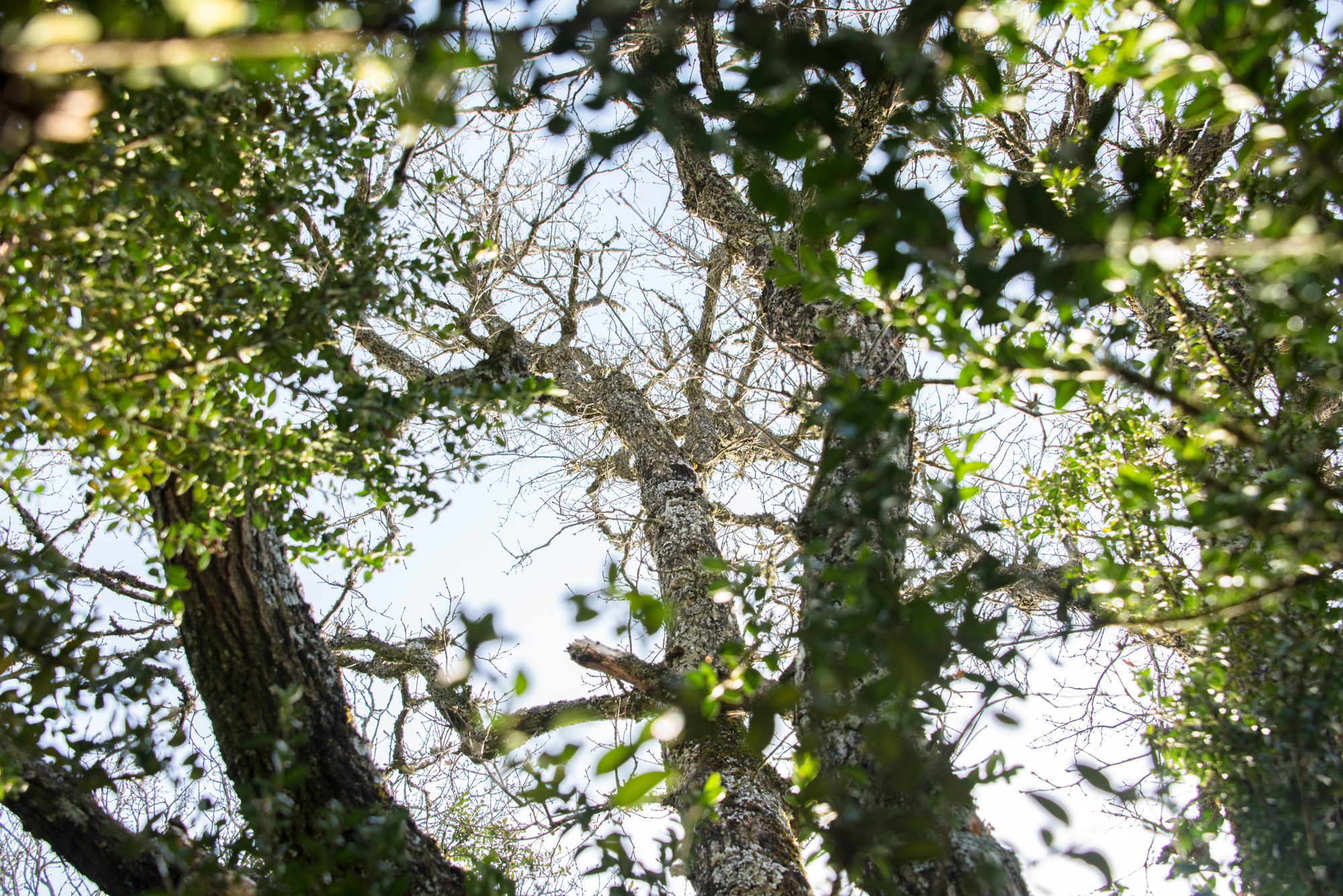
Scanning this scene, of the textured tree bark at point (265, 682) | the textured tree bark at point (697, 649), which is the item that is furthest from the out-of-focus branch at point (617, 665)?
the textured tree bark at point (265, 682)

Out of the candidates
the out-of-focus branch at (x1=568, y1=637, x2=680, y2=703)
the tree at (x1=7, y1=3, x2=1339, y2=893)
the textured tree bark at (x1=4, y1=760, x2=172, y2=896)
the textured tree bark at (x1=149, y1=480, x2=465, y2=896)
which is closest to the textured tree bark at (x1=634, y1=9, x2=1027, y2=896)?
the tree at (x1=7, y1=3, x2=1339, y2=893)

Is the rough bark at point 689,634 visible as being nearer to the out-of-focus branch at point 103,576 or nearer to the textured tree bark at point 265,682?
the textured tree bark at point 265,682

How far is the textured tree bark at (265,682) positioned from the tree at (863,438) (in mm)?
11

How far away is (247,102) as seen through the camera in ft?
6.57

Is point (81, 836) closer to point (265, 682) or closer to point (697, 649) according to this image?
point (265, 682)

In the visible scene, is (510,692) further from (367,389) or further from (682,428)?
(682,428)

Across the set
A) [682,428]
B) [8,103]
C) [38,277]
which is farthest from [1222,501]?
[682,428]

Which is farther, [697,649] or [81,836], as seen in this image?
[697,649]

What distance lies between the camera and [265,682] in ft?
7.19

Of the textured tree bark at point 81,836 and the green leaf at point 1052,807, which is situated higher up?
the textured tree bark at point 81,836

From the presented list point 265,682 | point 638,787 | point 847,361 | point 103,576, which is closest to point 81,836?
point 265,682

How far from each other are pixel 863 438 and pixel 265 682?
6.76ft

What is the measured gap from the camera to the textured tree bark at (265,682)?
2092mm

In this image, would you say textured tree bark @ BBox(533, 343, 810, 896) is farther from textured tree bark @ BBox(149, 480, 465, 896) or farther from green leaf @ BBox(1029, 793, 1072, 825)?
textured tree bark @ BBox(149, 480, 465, 896)
